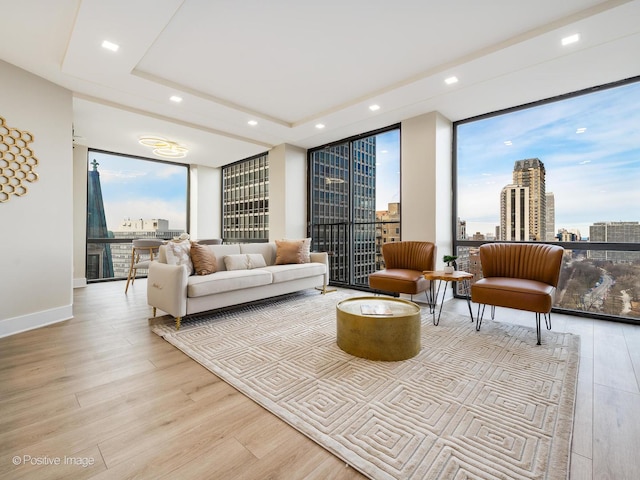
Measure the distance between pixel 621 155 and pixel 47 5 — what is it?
5.66m

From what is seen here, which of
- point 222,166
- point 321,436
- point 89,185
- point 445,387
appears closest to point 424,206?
point 445,387

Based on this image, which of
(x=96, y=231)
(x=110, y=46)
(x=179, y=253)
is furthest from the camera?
(x=96, y=231)

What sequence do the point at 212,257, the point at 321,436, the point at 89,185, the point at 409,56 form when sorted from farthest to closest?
the point at 89,185 < the point at 212,257 < the point at 409,56 < the point at 321,436

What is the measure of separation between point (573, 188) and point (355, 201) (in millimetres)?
3054

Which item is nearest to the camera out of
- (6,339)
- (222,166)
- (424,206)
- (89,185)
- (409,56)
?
(6,339)

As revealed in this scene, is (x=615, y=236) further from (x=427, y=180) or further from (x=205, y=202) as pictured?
(x=205, y=202)

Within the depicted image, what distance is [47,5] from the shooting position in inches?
89.2

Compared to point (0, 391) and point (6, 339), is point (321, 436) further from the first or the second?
point (6, 339)

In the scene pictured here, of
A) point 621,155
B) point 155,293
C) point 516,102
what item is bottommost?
point 155,293

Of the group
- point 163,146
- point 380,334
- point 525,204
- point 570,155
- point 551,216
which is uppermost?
point 163,146

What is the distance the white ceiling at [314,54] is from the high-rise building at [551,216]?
1.27 meters

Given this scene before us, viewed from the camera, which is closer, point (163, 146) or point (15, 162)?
point (15, 162)

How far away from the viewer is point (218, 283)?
10.7 feet

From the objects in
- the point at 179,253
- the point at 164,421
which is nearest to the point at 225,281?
the point at 179,253
